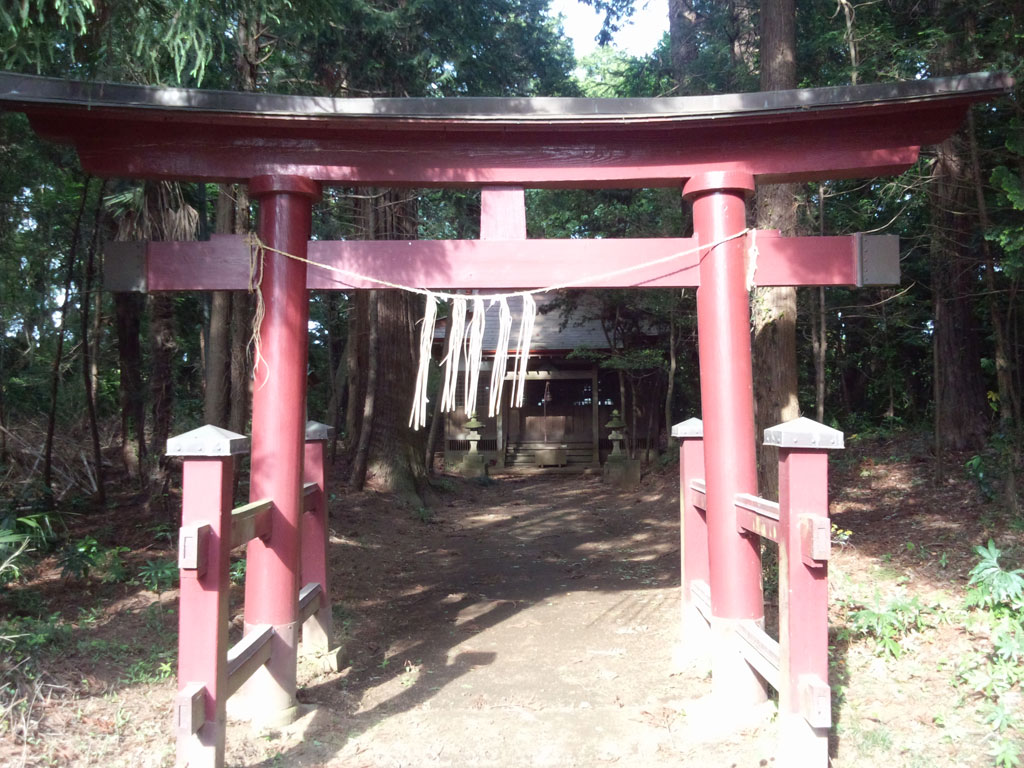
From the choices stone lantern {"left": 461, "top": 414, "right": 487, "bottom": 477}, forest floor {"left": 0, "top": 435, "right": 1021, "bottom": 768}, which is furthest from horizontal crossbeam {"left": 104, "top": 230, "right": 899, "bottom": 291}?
stone lantern {"left": 461, "top": 414, "right": 487, "bottom": 477}

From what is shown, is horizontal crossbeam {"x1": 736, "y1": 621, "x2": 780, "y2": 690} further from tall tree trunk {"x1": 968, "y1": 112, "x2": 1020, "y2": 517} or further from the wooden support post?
the wooden support post

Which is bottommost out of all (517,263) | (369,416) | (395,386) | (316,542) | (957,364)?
(316,542)

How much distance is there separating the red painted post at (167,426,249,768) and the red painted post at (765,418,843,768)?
250cm

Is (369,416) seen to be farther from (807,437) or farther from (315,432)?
(807,437)

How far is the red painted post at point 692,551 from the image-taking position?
17.1ft

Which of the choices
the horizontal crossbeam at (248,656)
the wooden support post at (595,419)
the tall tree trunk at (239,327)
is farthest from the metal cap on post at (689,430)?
the wooden support post at (595,419)

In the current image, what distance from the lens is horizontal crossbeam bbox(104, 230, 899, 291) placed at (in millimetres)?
4762

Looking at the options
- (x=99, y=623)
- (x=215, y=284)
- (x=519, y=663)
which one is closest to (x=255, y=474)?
(x=215, y=284)

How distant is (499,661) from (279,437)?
7.35ft

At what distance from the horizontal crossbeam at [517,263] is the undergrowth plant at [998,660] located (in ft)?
6.56

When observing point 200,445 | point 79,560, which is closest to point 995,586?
point 200,445

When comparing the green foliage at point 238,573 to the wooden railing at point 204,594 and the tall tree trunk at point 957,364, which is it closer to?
the wooden railing at point 204,594

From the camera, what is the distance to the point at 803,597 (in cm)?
331

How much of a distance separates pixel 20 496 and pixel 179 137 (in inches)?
182
